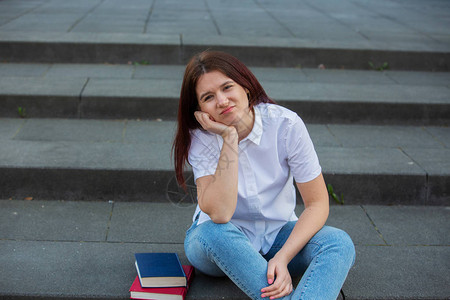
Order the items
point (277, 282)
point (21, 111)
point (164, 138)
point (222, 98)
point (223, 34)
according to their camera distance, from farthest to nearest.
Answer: point (223, 34), point (21, 111), point (164, 138), point (222, 98), point (277, 282)

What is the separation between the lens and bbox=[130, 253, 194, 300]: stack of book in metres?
2.20

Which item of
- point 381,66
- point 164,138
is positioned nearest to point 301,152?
point 164,138

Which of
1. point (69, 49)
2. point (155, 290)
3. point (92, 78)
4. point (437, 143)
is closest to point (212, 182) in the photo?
point (155, 290)

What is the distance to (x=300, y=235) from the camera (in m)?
2.16

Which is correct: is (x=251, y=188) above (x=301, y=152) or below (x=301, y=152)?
below

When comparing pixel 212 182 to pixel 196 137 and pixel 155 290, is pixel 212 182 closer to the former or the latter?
pixel 196 137

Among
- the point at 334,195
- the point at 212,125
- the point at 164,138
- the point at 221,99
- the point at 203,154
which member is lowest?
the point at 334,195

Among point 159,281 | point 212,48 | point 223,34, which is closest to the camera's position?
point 159,281

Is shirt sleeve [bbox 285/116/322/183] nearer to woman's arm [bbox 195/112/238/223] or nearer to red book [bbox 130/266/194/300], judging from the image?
woman's arm [bbox 195/112/238/223]

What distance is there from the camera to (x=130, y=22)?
6188 mm

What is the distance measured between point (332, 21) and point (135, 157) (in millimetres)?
4438

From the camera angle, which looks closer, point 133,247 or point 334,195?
point 133,247

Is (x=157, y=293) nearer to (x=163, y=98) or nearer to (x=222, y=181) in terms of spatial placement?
(x=222, y=181)

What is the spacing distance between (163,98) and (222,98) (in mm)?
1957
